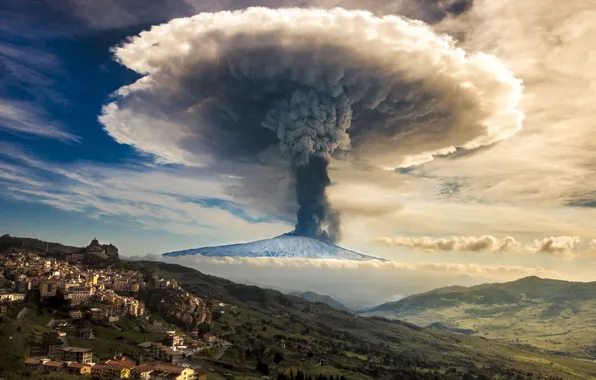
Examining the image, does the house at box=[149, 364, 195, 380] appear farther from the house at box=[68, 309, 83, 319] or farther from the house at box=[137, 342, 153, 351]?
the house at box=[68, 309, 83, 319]

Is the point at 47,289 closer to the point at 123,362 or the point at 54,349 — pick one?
the point at 54,349

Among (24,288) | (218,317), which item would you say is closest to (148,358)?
(24,288)

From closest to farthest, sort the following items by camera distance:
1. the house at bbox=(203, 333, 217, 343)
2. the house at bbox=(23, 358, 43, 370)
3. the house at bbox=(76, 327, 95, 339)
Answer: the house at bbox=(23, 358, 43, 370) < the house at bbox=(76, 327, 95, 339) < the house at bbox=(203, 333, 217, 343)

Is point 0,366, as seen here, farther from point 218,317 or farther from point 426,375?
point 426,375

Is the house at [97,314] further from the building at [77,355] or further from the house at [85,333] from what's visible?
the building at [77,355]

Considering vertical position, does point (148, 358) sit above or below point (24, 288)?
below

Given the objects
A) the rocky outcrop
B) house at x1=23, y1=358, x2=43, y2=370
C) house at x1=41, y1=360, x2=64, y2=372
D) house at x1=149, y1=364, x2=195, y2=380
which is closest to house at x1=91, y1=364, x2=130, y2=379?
house at x1=149, y1=364, x2=195, y2=380
